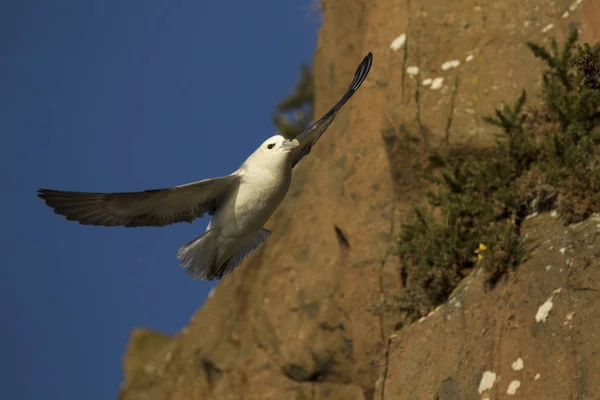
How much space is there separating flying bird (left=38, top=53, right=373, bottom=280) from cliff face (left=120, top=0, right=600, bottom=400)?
4.32 feet

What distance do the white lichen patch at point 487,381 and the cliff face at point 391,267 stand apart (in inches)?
0.5

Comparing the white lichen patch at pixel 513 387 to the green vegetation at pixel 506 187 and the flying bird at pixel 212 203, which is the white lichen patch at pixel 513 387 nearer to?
the green vegetation at pixel 506 187

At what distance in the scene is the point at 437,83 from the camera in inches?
339

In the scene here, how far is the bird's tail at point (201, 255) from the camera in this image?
7.52 meters

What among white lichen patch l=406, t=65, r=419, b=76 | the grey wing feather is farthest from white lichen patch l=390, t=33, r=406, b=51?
the grey wing feather

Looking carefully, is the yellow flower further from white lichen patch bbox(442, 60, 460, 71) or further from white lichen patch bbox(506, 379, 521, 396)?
white lichen patch bbox(442, 60, 460, 71)

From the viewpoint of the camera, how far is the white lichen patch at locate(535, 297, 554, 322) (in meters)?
6.37

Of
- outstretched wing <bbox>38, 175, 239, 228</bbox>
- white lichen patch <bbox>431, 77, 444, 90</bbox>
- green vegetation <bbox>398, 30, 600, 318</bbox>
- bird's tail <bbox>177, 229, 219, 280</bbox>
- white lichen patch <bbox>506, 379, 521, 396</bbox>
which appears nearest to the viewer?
white lichen patch <bbox>506, 379, 521, 396</bbox>

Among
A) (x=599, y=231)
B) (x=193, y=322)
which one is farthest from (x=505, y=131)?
(x=193, y=322)

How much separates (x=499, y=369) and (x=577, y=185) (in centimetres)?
135

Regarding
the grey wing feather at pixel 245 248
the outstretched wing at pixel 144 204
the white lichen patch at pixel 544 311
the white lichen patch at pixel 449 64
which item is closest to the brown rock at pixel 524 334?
the white lichen patch at pixel 544 311

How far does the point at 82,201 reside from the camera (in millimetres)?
6930

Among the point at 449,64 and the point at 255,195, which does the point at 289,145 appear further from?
the point at 449,64

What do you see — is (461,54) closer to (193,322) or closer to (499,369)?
(499,369)
